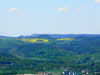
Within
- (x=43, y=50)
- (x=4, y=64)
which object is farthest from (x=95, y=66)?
(x=43, y=50)

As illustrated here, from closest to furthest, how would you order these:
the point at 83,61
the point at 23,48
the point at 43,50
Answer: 1. the point at 83,61
2. the point at 43,50
3. the point at 23,48

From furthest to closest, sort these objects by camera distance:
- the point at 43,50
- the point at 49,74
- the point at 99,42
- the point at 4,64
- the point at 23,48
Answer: the point at 99,42 → the point at 23,48 → the point at 43,50 → the point at 4,64 → the point at 49,74

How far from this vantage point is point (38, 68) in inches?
3002

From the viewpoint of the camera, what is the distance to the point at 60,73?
69.0 metres

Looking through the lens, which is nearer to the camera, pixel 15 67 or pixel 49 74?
pixel 49 74

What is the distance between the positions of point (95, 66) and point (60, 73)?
1336 cm

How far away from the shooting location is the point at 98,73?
67.1 metres

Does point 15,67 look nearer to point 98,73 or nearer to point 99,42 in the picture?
point 98,73

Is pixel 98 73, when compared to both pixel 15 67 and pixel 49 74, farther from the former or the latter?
pixel 15 67

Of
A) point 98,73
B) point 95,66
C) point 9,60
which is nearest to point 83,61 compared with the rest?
point 95,66

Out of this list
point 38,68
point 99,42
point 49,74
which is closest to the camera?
point 49,74

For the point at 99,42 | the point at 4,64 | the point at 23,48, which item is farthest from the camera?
Result: the point at 99,42

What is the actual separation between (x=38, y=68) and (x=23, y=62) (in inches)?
405

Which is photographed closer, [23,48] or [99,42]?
[23,48]
